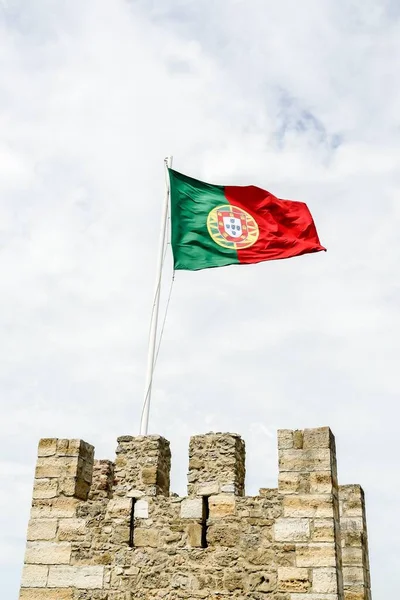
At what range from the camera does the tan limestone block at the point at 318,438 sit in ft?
26.3

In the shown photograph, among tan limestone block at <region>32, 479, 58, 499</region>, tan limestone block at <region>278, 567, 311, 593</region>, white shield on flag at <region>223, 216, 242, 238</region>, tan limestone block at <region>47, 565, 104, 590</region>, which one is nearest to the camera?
tan limestone block at <region>278, 567, 311, 593</region>

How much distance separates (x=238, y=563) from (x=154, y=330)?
299 cm

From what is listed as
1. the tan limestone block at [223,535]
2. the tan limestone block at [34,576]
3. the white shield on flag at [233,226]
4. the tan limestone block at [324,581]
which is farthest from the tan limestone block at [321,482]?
the white shield on flag at [233,226]

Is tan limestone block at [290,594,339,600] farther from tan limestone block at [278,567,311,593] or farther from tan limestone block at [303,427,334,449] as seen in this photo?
tan limestone block at [303,427,334,449]

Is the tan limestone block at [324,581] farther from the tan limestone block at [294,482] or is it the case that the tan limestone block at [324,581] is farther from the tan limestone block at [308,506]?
the tan limestone block at [294,482]

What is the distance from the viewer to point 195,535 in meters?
7.91

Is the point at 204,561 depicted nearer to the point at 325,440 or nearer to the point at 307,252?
the point at 325,440

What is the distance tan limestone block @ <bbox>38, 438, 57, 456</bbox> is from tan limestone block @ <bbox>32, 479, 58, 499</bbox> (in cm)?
32

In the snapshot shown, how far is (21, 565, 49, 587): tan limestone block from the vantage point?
8.08 metres

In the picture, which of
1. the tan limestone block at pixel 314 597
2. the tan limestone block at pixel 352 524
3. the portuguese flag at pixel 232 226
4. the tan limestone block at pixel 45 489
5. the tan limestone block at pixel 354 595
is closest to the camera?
the tan limestone block at pixel 314 597

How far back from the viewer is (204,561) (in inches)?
308

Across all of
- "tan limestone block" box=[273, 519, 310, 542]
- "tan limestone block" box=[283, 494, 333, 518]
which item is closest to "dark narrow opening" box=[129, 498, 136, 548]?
"tan limestone block" box=[273, 519, 310, 542]

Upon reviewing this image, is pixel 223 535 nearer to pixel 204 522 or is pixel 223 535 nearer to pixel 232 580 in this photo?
pixel 204 522

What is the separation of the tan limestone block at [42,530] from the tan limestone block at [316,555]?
8.76ft
